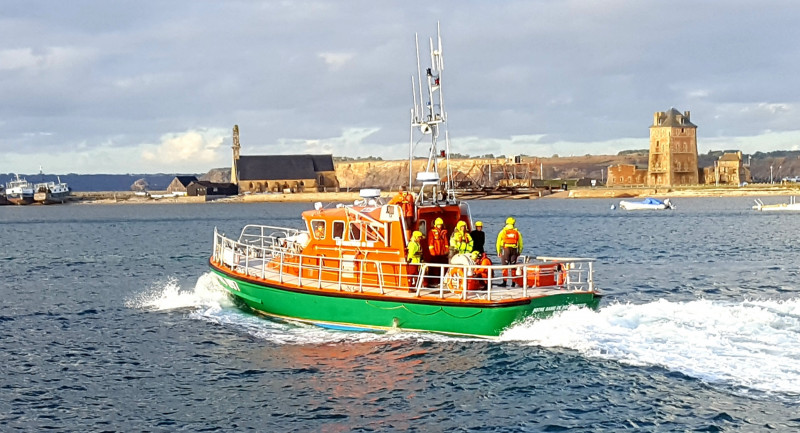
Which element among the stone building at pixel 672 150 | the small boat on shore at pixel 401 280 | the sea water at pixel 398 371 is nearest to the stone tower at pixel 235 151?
the stone building at pixel 672 150

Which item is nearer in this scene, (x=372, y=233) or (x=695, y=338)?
(x=695, y=338)

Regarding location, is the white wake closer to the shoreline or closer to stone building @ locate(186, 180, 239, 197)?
the shoreline

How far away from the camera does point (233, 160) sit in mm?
192875

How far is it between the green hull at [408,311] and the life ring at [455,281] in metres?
0.56

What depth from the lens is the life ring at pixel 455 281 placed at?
768 inches

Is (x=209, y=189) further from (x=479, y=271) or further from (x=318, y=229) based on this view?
(x=479, y=271)

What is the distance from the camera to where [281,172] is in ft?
617

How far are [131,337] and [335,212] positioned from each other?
243 inches

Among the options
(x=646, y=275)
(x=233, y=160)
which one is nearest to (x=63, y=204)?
(x=233, y=160)

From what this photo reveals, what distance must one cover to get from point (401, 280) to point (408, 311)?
1283 millimetres

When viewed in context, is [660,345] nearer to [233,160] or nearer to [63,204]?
[233,160]

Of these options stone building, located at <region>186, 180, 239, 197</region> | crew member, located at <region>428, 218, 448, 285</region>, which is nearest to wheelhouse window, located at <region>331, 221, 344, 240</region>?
crew member, located at <region>428, 218, 448, 285</region>

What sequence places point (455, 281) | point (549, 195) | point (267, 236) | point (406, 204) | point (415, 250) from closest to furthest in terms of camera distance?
point (455, 281) < point (415, 250) < point (406, 204) < point (267, 236) < point (549, 195)

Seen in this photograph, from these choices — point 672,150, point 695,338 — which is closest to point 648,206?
point 672,150
